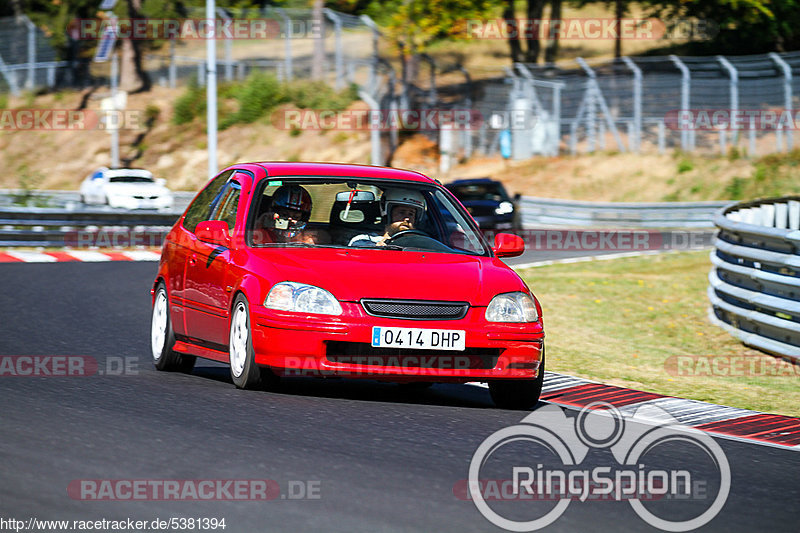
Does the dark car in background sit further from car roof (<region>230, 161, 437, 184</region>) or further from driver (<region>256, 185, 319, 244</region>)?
driver (<region>256, 185, 319, 244</region>)

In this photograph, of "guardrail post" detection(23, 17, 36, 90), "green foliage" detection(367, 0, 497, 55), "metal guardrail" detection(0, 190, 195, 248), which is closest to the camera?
"metal guardrail" detection(0, 190, 195, 248)

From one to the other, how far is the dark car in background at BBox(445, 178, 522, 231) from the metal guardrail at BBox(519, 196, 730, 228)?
7185mm

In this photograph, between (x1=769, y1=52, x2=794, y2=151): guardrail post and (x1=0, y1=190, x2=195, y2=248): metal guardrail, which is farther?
(x1=769, y1=52, x2=794, y2=151): guardrail post

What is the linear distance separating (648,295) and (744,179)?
2325 centimetres

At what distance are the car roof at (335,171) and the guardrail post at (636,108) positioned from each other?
1164 inches

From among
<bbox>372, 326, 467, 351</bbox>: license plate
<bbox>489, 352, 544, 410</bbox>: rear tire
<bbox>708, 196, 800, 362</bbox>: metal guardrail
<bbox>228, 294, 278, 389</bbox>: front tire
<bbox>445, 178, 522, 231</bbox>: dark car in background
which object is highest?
<bbox>372, 326, 467, 351</bbox>: license plate

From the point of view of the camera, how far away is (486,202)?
2872 centimetres

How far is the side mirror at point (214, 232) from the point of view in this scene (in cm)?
877

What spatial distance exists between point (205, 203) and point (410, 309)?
8.76 ft

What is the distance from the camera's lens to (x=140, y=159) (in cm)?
5303

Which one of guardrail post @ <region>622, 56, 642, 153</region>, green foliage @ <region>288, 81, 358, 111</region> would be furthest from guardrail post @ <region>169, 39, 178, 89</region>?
guardrail post @ <region>622, 56, 642, 153</region>

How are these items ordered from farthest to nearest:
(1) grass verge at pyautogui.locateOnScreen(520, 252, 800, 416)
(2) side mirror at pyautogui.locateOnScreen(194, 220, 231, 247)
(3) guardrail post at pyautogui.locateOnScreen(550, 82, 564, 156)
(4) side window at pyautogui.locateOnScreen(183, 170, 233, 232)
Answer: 1. (3) guardrail post at pyautogui.locateOnScreen(550, 82, 564, 156)
2. (1) grass verge at pyautogui.locateOnScreen(520, 252, 800, 416)
3. (4) side window at pyautogui.locateOnScreen(183, 170, 233, 232)
4. (2) side mirror at pyautogui.locateOnScreen(194, 220, 231, 247)

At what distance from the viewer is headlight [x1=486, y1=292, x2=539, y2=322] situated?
810 cm

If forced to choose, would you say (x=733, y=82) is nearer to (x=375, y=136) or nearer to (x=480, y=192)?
(x=480, y=192)
